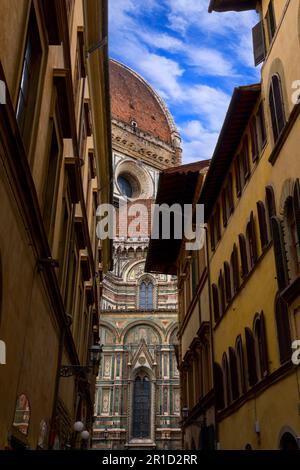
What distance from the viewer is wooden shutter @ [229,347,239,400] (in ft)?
48.8

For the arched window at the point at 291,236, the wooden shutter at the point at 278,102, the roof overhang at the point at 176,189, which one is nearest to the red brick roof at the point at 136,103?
the roof overhang at the point at 176,189

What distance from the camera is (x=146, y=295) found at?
48.0 m

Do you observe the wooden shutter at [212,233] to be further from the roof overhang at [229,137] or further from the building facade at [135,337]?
the building facade at [135,337]

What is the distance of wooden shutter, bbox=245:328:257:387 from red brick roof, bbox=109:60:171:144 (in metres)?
53.1

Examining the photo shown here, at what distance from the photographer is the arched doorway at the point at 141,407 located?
4050 centimetres

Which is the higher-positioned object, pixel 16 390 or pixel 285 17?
pixel 285 17

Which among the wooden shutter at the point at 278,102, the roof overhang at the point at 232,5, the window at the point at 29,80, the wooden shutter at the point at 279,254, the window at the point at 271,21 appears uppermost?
the roof overhang at the point at 232,5

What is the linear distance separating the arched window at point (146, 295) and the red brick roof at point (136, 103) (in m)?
24.3

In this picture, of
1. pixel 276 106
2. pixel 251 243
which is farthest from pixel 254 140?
pixel 251 243

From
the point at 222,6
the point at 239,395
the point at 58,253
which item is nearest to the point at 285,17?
the point at 222,6

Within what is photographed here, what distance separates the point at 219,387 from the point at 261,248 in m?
5.89

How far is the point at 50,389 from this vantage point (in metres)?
11.3

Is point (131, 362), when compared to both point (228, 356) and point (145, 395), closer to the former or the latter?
point (145, 395)

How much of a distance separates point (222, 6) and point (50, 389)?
1202cm
